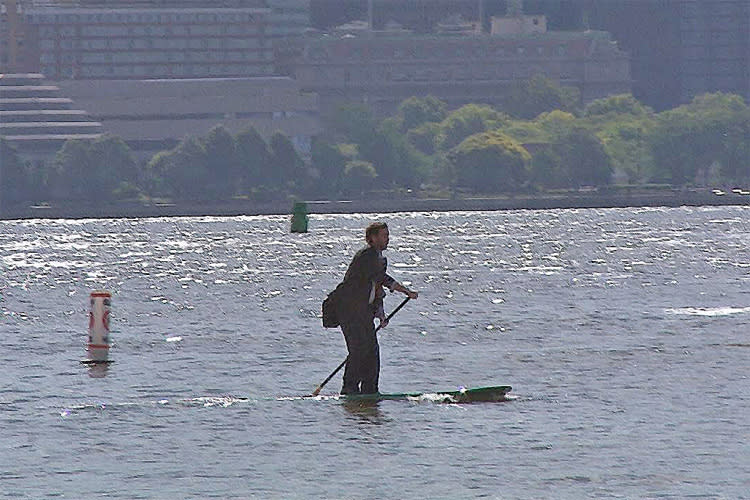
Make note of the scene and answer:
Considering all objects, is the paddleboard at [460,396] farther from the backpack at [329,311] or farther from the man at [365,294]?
the backpack at [329,311]

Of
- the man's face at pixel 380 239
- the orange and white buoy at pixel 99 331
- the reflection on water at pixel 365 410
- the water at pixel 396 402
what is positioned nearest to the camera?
the water at pixel 396 402

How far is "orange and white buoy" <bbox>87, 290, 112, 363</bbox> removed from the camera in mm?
40344

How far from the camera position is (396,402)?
106ft

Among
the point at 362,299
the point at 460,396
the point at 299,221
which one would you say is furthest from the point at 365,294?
the point at 299,221

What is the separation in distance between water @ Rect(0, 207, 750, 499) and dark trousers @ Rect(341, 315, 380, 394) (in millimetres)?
402

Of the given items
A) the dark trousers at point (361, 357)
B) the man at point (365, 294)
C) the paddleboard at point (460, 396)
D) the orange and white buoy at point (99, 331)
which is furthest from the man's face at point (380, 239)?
the orange and white buoy at point (99, 331)

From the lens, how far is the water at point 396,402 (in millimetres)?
24906

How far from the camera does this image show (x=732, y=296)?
68438 millimetres

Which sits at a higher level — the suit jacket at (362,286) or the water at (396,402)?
the suit jacket at (362,286)

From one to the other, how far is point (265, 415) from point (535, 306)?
3386 cm

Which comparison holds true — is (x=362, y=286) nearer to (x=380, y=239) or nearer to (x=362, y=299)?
(x=362, y=299)

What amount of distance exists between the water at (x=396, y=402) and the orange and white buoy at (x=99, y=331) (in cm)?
60

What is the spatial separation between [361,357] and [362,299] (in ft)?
4.09

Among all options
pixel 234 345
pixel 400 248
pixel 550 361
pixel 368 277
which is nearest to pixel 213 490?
pixel 368 277
